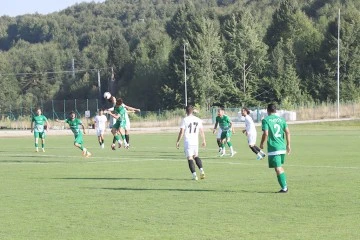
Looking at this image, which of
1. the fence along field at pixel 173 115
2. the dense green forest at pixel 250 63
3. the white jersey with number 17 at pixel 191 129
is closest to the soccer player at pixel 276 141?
the white jersey with number 17 at pixel 191 129

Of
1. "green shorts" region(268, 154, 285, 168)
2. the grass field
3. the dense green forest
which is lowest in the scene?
the grass field

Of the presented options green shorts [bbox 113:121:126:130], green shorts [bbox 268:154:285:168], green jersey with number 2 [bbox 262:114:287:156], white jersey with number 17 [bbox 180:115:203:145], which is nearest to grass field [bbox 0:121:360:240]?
green shorts [bbox 268:154:285:168]

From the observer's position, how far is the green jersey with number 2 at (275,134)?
17516 millimetres

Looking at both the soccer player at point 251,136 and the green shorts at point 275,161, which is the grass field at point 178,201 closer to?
the green shorts at point 275,161

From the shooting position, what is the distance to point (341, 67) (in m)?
102

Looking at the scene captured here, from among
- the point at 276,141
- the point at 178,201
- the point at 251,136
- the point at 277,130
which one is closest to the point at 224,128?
the point at 251,136

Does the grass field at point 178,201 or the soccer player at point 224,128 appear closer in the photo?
the grass field at point 178,201

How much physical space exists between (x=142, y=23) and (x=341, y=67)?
338 feet

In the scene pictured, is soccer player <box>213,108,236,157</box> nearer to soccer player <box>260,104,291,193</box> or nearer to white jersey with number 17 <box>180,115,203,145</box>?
white jersey with number 17 <box>180,115,203,145</box>

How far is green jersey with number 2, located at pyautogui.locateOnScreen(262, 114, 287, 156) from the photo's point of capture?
17.5 meters

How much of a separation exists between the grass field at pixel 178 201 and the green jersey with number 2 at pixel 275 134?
0.98 m

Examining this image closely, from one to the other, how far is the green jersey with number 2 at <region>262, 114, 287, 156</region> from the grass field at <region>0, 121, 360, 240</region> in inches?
38.4

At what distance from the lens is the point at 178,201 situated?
16.7 metres

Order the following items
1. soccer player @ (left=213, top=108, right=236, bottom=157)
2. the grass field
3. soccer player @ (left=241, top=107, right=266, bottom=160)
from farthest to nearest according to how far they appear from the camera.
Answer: soccer player @ (left=213, top=108, right=236, bottom=157) < soccer player @ (left=241, top=107, right=266, bottom=160) < the grass field
